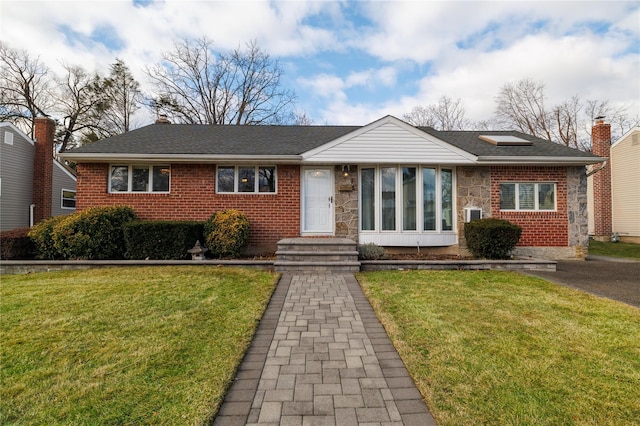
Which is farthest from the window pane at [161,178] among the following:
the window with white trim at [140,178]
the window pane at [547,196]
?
the window pane at [547,196]

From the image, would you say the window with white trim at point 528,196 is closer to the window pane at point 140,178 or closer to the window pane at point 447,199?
the window pane at point 447,199

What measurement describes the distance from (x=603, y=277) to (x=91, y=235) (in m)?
11.7

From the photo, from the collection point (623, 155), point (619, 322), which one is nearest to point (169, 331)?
point (619, 322)

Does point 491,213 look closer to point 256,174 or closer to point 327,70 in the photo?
point 256,174

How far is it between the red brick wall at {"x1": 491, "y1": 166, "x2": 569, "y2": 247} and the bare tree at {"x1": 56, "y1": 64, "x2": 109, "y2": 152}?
79.1 feet

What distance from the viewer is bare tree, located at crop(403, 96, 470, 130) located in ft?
79.0

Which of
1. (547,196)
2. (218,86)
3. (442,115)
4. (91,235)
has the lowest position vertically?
(91,235)

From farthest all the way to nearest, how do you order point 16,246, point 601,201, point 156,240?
point 601,201 < point 156,240 < point 16,246

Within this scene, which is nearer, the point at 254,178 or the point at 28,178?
the point at 254,178

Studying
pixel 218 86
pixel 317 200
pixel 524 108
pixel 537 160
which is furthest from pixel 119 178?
pixel 524 108

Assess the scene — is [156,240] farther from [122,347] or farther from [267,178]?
[122,347]

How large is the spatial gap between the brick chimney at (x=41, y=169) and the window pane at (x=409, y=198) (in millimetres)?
16369

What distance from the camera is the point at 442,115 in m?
24.5

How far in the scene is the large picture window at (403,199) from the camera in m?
8.62
